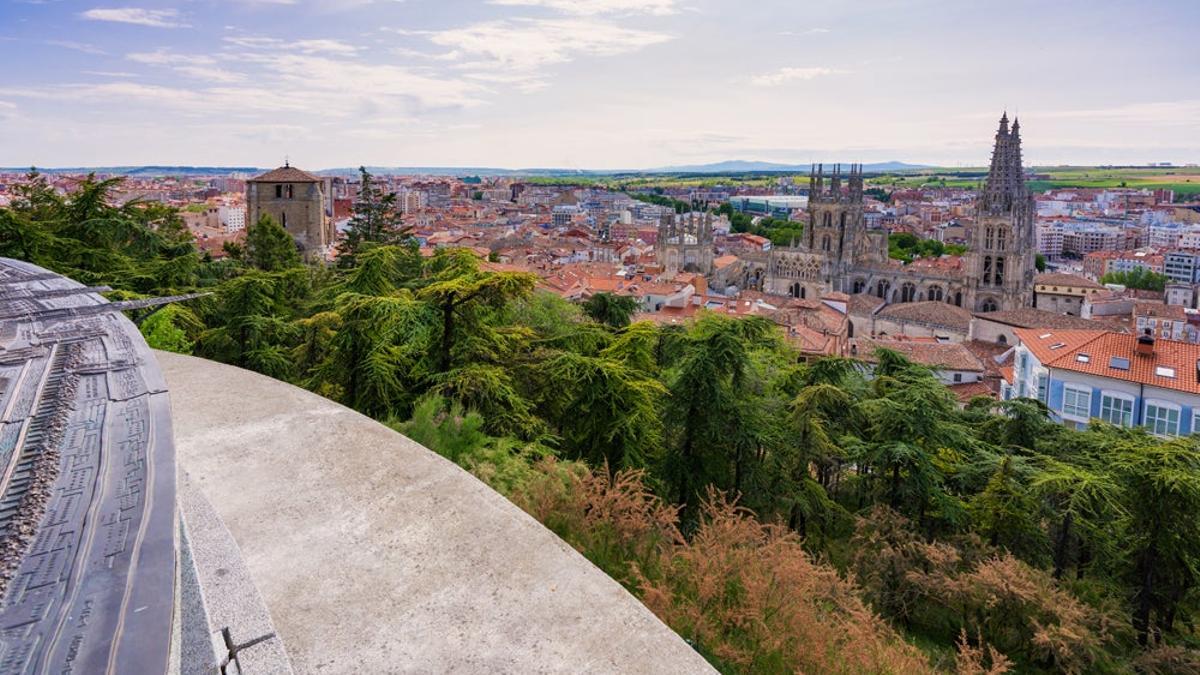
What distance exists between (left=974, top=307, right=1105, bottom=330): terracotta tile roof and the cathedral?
1001 centimetres

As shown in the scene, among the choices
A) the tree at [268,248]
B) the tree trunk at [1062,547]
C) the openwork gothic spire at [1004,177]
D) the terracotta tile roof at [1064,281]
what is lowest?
the tree trunk at [1062,547]

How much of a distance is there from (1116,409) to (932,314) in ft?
89.7

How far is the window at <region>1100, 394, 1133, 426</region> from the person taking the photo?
61.5 ft

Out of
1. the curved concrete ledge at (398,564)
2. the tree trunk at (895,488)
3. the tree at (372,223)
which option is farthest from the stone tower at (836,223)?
the curved concrete ledge at (398,564)

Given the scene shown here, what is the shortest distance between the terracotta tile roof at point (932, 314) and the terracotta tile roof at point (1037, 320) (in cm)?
172

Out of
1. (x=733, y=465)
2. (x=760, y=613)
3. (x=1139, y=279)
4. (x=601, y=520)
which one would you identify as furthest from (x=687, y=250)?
(x=760, y=613)

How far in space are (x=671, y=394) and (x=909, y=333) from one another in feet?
128

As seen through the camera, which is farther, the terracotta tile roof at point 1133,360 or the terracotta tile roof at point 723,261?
the terracotta tile roof at point 723,261

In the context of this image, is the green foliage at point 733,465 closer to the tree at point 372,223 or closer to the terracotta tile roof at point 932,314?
the tree at point 372,223

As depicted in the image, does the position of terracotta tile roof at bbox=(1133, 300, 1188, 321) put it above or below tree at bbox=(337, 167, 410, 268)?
below

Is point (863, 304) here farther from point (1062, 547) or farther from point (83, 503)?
point (83, 503)

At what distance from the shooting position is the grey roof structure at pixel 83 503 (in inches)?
85.5

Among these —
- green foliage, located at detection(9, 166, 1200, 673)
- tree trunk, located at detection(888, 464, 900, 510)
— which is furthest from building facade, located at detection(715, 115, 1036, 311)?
tree trunk, located at detection(888, 464, 900, 510)

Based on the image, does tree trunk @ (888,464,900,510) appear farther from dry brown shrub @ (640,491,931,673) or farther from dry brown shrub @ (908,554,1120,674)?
dry brown shrub @ (640,491,931,673)
